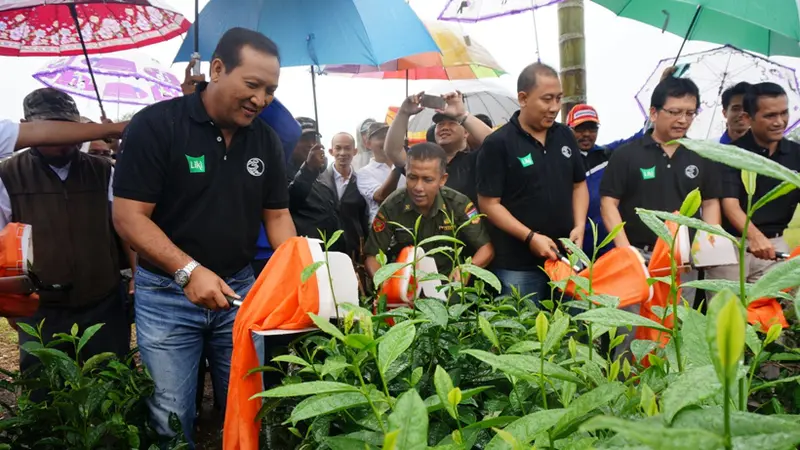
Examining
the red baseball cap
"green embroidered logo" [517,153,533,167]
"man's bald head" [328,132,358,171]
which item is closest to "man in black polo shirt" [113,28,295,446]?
"green embroidered logo" [517,153,533,167]

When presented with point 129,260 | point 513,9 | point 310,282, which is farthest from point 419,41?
point 310,282

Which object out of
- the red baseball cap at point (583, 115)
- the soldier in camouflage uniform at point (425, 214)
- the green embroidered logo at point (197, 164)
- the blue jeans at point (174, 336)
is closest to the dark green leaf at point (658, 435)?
the blue jeans at point (174, 336)

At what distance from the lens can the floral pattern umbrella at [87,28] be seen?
3.95 metres

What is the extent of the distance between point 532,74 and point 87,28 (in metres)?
3.11

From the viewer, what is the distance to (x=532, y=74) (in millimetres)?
3395

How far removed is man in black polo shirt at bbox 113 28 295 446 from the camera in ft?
7.00

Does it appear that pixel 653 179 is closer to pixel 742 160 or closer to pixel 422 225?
pixel 422 225

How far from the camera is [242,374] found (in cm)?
148

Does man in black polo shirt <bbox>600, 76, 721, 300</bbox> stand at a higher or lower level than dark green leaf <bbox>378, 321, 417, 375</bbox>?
higher

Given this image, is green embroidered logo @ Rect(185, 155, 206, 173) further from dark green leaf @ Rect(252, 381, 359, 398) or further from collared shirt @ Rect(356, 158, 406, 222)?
collared shirt @ Rect(356, 158, 406, 222)

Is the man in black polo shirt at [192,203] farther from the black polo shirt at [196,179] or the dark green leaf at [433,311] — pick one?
the dark green leaf at [433,311]

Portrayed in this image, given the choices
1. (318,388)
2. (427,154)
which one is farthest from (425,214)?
(318,388)

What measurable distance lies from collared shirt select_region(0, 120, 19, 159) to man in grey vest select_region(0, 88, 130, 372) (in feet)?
1.67

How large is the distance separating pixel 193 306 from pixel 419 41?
2.56m
